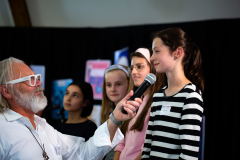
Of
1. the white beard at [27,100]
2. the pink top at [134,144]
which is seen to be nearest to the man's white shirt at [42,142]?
the white beard at [27,100]

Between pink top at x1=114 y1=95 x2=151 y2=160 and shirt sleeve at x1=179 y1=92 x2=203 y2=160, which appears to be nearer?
shirt sleeve at x1=179 y1=92 x2=203 y2=160

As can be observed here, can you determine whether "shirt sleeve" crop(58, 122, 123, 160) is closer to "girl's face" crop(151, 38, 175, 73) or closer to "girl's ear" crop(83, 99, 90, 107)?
"girl's face" crop(151, 38, 175, 73)

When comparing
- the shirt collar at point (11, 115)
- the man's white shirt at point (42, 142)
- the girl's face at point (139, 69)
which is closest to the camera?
the man's white shirt at point (42, 142)

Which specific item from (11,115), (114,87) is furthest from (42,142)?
(114,87)

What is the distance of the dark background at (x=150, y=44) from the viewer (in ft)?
13.0

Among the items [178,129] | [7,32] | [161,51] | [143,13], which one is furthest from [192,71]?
[7,32]

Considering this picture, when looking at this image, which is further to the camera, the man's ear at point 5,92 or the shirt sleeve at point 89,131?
the shirt sleeve at point 89,131

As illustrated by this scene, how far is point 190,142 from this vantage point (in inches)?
51.8

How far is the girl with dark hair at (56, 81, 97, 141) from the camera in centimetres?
241

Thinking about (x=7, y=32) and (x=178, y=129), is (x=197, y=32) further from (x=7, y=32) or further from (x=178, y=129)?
(x=7, y=32)

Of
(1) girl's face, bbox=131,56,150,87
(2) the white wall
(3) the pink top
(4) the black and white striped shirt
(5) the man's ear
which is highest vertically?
(2) the white wall

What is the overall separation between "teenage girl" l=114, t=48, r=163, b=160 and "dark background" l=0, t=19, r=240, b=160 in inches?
47.0

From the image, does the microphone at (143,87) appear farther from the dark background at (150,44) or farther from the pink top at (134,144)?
the dark background at (150,44)

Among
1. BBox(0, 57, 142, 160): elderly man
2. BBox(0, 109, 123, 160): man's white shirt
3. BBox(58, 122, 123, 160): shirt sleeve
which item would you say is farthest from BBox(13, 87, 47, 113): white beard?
BBox(58, 122, 123, 160): shirt sleeve
